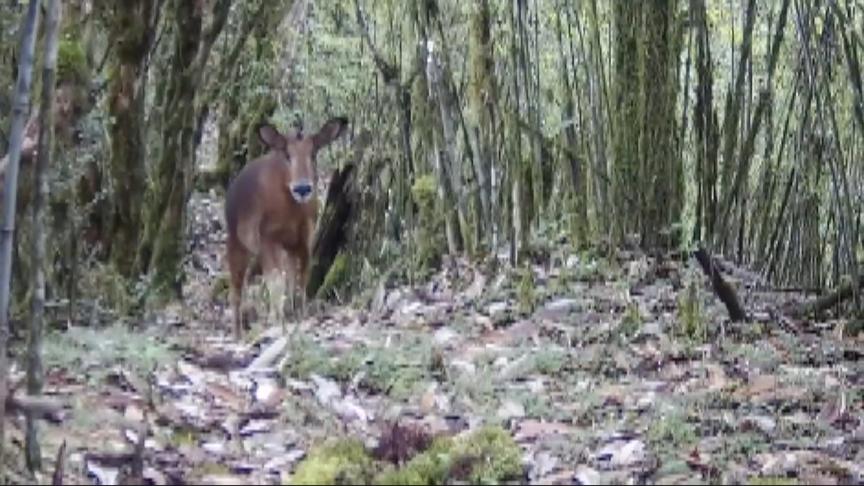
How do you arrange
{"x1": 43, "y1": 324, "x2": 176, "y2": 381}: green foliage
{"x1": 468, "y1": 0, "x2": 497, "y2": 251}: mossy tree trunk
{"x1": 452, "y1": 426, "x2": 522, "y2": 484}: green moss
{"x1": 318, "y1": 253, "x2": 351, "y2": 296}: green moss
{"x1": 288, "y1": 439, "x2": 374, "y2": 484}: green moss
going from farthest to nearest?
{"x1": 318, "y1": 253, "x2": 351, "y2": 296}: green moss
{"x1": 468, "y1": 0, "x2": 497, "y2": 251}: mossy tree trunk
{"x1": 43, "y1": 324, "x2": 176, "y2": 381}: green foliage
{"x1": 452, "y1": 426, "x2": 522, "y2": 484}: green moss
{"x1": 288, "y1": 439, "x2": 374, "y2": 484}: green moss

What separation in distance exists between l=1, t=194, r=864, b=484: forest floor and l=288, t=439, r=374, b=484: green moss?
171 mm

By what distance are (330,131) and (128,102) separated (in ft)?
3.38

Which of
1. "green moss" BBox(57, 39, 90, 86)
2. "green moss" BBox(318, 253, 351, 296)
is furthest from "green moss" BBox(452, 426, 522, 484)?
"green moss" BBox(318, 253, 351, 296)

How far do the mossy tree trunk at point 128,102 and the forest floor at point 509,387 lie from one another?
0.79 metres

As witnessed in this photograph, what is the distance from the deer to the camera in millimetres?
7875

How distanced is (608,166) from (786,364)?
9.21 ft

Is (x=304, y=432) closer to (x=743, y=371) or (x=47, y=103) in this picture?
(x=47, y=103)

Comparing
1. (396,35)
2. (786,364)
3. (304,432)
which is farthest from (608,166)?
(304,432)

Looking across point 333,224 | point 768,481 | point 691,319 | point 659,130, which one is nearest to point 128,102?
point 333,224

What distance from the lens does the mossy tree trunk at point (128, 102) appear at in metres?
7.42

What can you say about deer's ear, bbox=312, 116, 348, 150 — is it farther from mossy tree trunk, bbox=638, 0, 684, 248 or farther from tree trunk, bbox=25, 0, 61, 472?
tree trunk, bbox=25, 0, 61, 472

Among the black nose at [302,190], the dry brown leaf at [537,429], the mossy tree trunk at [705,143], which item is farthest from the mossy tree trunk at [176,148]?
the dry brown leaf at [537,429]

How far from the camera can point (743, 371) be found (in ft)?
17.5

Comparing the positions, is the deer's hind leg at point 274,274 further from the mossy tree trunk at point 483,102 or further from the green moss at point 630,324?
the green moss at point 630,324
